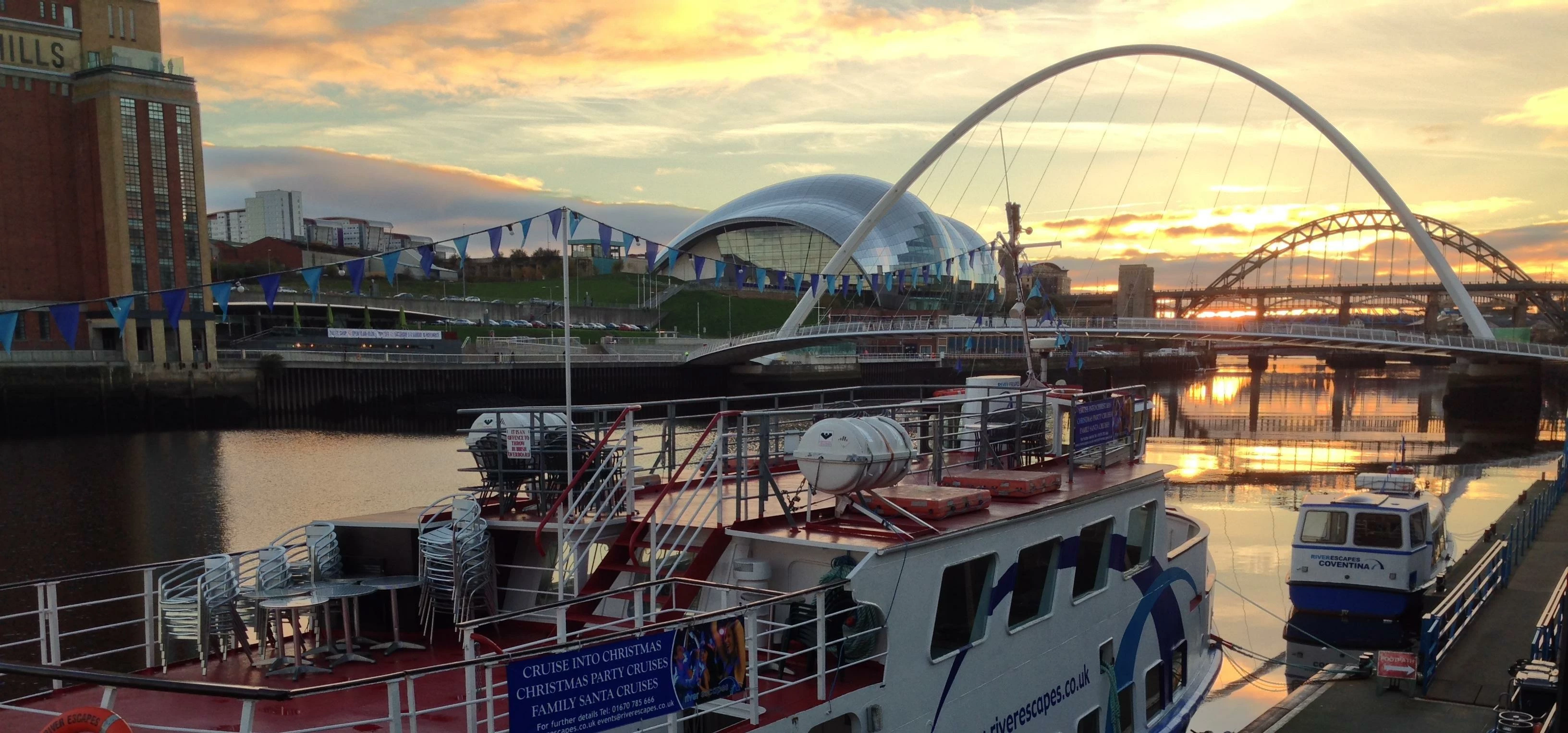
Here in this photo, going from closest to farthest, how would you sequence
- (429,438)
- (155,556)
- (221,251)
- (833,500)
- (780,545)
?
(780,545)
(833,500)
(155,556)
(429,438)
(221,251)

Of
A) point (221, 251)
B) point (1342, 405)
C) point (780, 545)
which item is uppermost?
point (221, 251)

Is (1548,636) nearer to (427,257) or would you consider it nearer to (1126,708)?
(1126,708)

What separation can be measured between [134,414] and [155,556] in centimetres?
3615

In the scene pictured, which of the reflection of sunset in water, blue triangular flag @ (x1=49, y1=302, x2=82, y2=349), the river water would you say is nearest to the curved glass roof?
the reflection of sunset in water

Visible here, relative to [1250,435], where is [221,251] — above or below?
above

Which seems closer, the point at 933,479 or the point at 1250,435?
the point at 933,479

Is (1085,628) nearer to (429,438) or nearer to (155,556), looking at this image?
(155,556)

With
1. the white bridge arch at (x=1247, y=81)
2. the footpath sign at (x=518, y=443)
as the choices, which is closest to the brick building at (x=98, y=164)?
the white bridge arch at (x=1247, y=81)

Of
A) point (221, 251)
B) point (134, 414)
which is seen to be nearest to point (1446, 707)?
point (134, 414)

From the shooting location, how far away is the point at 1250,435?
57.3 metres

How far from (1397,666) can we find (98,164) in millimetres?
71800

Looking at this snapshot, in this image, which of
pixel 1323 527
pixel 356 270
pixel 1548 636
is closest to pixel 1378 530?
pixel 1323 527

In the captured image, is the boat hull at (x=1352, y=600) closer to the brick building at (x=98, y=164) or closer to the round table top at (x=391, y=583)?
the round table top at (x=391, y=583)

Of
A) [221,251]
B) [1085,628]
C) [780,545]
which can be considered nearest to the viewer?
[780,545]
